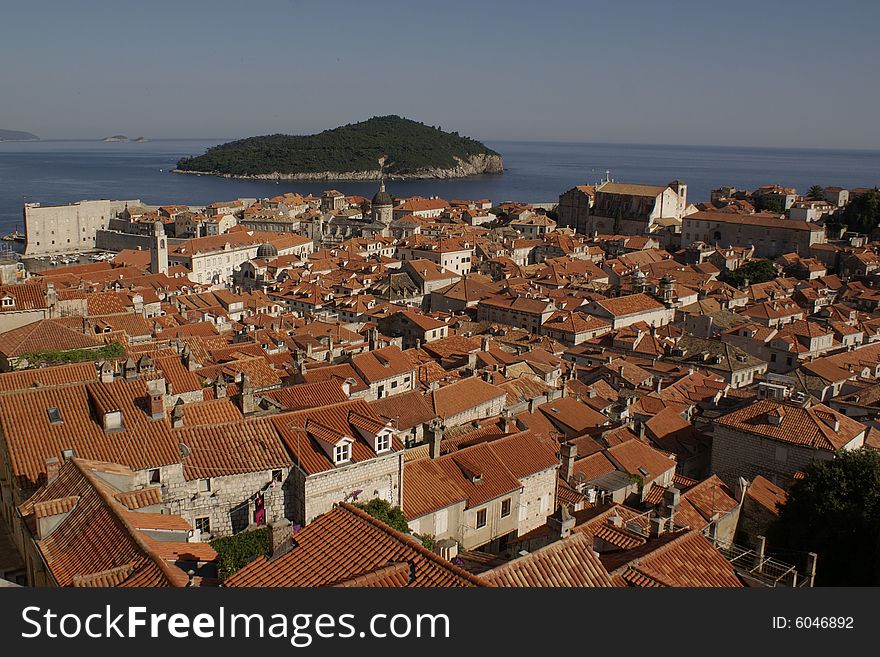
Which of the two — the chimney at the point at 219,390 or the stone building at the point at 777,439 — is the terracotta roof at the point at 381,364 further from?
the stone building at the point at 777,439

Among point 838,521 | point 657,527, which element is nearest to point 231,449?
point 657,527

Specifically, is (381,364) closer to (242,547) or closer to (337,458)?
(337,458)

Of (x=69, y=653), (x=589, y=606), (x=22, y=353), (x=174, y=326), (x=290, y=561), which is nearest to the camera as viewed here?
(x=69, y=653)

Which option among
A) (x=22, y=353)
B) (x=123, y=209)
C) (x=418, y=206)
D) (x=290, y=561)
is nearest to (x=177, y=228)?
(x=123, y=209)

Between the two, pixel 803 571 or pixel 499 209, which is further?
pixel 499 209

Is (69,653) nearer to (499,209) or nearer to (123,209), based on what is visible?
(123,209)

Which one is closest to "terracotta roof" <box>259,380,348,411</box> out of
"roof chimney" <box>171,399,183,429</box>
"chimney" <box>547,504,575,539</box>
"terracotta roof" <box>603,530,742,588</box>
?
"roof chimney" <box>171,399,183,429</box>

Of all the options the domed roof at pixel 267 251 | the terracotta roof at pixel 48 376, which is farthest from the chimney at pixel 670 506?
the domed roof at pixel 267 251

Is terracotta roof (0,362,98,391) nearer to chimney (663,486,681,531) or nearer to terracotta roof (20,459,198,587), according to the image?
terracotta roof (20,459,198,587)
